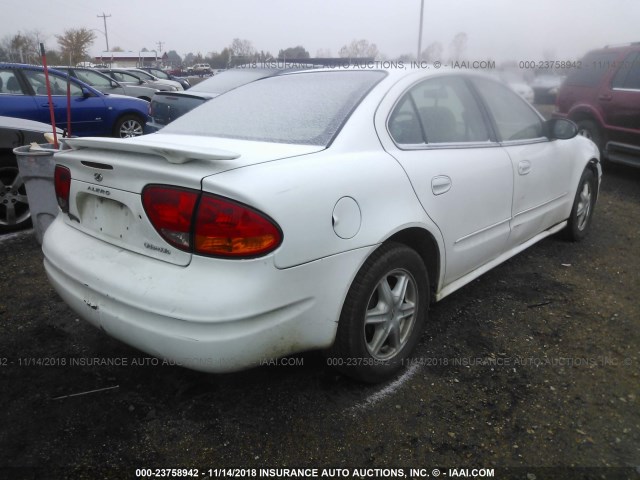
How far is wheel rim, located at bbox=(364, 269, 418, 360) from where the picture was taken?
2.29 metres

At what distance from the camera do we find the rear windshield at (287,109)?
2299 millimetres

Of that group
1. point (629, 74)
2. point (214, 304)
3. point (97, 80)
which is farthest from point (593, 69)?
point (97, 80)

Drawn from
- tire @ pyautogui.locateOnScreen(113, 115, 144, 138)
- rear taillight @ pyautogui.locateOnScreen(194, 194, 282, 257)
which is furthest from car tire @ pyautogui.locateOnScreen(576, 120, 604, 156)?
tire @ pyautogui.locateOnScreen(113, 115, 144, 138)

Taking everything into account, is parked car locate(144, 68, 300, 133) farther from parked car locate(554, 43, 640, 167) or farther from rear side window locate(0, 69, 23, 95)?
parked car locate(554, 43, 640, 167)

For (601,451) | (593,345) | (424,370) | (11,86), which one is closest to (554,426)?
(601,451)

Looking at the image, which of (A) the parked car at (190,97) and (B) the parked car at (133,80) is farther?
(B) the parked car at (133,80)

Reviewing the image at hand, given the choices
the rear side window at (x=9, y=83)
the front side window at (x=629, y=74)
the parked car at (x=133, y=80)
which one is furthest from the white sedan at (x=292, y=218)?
the parked car at (x=133, y=80)

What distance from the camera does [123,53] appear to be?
7044 centimetres

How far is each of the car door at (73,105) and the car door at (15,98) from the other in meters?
0.10

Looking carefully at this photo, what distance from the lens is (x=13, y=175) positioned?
14.3 ft

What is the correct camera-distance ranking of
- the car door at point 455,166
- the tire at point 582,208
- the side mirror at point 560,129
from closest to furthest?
1. the car door at point 455,166
2. the side mirror at point 560,129
3. the tire at point 582,208

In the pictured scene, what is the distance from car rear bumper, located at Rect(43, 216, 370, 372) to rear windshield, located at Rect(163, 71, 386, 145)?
0.67 meters

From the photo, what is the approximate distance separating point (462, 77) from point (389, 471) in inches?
89.9

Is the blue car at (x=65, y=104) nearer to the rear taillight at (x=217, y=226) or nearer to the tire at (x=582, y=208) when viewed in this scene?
the rear taillight at (x=217, y=226)
